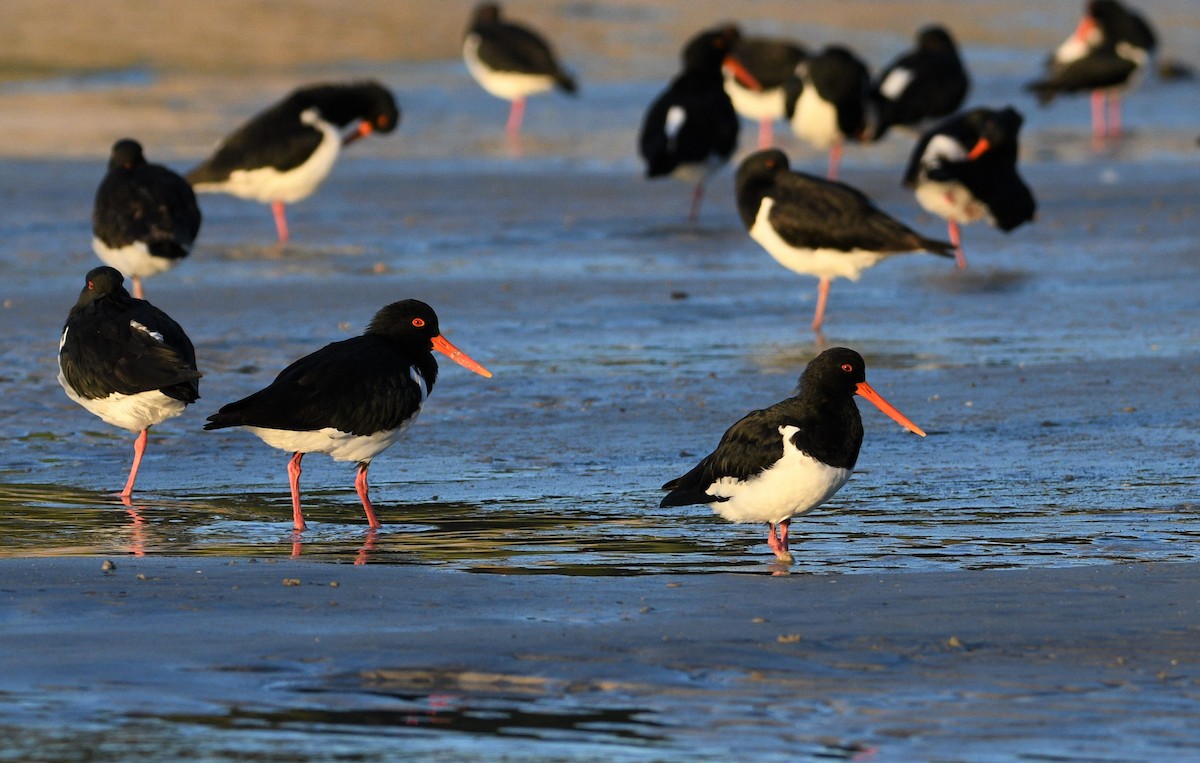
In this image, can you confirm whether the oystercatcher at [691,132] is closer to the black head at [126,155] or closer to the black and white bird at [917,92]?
the black and white bird at [917,92]

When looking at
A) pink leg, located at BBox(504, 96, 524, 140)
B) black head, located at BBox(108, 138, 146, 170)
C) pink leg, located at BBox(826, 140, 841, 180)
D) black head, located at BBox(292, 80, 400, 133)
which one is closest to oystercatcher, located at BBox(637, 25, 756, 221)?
pink leg, located at BBox(826, 140, 841, 180)

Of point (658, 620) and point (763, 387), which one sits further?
point (763, 387)

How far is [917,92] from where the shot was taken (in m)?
19.3

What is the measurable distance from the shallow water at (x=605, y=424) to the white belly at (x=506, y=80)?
16.0 feet

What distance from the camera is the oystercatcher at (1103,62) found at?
72.3 feet

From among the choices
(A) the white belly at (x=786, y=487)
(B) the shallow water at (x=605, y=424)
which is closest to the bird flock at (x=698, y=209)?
(A) the white belly at (x=786, y=487)

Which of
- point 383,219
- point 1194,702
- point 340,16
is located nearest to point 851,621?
point 1194,702

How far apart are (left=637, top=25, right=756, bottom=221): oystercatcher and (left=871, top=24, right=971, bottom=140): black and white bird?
2.30m

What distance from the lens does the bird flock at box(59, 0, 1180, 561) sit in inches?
267

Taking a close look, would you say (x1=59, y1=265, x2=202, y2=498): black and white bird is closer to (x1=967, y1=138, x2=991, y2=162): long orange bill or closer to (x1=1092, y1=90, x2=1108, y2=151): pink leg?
(x1=967, y1=138, x2=991, y2=162): long orange bill

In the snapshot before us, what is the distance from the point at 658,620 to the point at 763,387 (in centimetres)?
414

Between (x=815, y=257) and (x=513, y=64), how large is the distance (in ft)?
37.1

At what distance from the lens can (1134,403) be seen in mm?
9047

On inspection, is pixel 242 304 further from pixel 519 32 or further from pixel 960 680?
pixel 519 32
